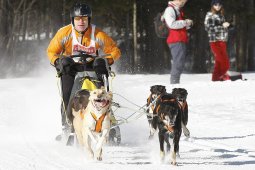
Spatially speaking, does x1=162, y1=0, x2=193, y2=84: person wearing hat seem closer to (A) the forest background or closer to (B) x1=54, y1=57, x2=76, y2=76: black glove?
(B) x1=54, y1=57, x2=76, y2=76: black glove

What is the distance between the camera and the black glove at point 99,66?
27.5 ft

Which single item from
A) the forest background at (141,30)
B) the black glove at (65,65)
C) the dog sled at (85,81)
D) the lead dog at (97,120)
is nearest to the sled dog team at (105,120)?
the lead dog at (97,120)

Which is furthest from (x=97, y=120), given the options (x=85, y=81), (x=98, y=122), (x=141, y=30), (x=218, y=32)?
(x=141, y=30)

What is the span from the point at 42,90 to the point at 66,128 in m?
6.56

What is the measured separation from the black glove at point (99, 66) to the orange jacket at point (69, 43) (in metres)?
0.29

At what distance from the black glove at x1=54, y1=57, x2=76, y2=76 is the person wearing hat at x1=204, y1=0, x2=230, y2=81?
25.3 feet

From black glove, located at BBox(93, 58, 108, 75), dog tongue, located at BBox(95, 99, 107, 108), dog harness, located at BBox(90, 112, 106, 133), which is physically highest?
black glove, located at BBox(93, 58, 108, 75)

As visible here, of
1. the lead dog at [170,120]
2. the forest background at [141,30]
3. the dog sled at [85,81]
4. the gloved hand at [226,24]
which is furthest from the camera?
the forest background at [141,30]

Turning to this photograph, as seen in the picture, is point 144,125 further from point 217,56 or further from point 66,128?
point 217,56

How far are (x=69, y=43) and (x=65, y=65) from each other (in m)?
0.62

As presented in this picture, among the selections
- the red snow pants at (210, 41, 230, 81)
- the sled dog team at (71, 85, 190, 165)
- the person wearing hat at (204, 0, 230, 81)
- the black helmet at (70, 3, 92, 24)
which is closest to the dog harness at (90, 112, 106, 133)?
A: the sled dog team at (71, 85, 190, 165)

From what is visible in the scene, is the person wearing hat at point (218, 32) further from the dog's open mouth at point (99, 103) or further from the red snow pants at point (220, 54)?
the dog's open mouth at point (99, 103)

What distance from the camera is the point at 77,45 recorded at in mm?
8797

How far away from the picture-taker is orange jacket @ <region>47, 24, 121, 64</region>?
28.8 feet
